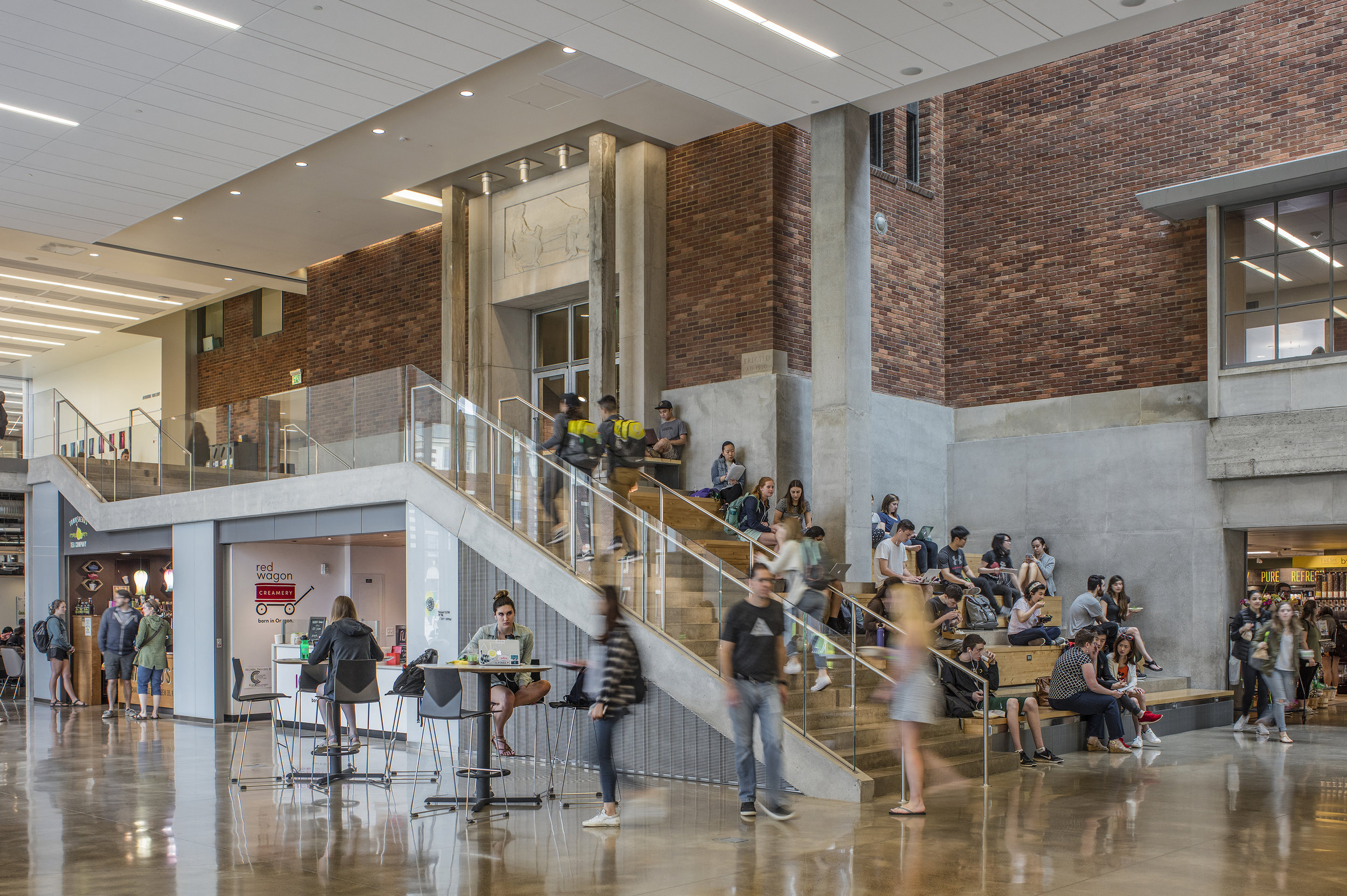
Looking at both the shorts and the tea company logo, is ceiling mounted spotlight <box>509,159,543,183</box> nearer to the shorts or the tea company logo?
the tea company logo

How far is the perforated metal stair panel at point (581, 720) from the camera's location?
916 centimetres

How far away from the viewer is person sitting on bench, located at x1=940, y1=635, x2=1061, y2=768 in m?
9.78

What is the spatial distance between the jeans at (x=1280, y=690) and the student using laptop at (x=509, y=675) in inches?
292

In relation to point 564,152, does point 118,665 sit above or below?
below

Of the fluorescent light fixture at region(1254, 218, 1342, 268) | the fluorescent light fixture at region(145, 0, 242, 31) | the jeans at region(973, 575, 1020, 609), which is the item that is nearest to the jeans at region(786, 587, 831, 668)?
the jeans at region(973, 575, 1020, 609)

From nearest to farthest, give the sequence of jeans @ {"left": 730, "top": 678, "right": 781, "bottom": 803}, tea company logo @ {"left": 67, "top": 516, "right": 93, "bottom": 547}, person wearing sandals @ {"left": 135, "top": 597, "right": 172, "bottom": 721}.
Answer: jeans @ {"left": 730, "top": 678, "right": 781, "bottom": 803}, person wearing sandals @ {"left": 135, "top": 597, "right": 172, "bottom": 721}, tea company logo @ {"left": 67, "top": 516, "right": 93, "bottom": 547}

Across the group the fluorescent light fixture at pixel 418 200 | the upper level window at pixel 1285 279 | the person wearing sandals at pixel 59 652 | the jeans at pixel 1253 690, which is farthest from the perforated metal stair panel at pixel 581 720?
the upper level window at pixel 1285 279

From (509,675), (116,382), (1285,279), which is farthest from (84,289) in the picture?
(1285,279)

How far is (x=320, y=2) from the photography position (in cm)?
1057

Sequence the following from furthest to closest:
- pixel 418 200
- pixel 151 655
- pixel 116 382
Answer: pixel 116 382, pixel 418 200, pixel 151 655

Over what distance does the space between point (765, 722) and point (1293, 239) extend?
10.2 metres

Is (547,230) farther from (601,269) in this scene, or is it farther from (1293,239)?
(1293,239)

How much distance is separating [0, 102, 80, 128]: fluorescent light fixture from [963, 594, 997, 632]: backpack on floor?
11.3 meters

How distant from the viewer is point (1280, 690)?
1206cm
